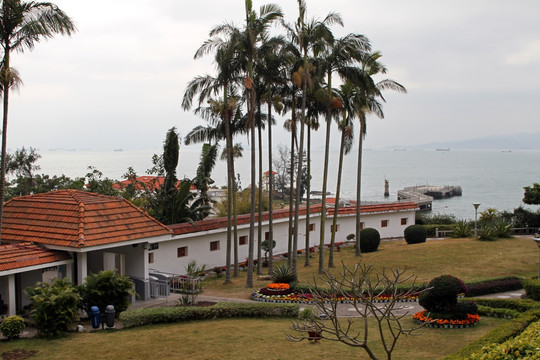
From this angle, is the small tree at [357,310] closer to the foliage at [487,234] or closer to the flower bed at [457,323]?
the flower bed at [457,323]

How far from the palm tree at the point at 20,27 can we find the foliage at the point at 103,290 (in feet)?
15.5

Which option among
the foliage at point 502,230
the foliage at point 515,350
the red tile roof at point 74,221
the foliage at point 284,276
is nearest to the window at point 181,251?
the red tile roof at point 74,221

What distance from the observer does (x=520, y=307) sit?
1681 cm

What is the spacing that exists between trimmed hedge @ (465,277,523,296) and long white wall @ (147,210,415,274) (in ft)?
42.5

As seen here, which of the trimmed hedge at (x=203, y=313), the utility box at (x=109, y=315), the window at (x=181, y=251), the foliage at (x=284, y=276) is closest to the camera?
the utility box at (x=109, y=315)

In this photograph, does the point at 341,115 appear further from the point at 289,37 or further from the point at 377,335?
the point at 377,335

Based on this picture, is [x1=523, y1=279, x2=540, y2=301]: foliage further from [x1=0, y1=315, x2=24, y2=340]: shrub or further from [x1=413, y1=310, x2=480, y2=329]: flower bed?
[x1=0, y1=315, x2=24, y2=340]: shrub

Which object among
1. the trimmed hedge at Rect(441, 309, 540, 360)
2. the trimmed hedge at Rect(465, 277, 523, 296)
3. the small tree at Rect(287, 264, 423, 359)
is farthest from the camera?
the trimmed hedge at Rect(465, 277, 523, 296)

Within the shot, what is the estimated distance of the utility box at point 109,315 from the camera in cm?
1678

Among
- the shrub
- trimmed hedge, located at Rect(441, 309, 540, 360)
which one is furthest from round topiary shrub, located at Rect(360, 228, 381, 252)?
the shrub

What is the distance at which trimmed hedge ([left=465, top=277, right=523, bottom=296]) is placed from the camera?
2041cm

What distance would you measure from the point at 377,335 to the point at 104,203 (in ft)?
39.2

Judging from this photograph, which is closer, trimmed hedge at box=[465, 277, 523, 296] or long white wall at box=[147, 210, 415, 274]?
trimmed hedge at box=[465, 277, 523, 296]

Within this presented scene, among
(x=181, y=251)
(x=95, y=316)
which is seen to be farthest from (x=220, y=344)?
(x=181, y=251)
